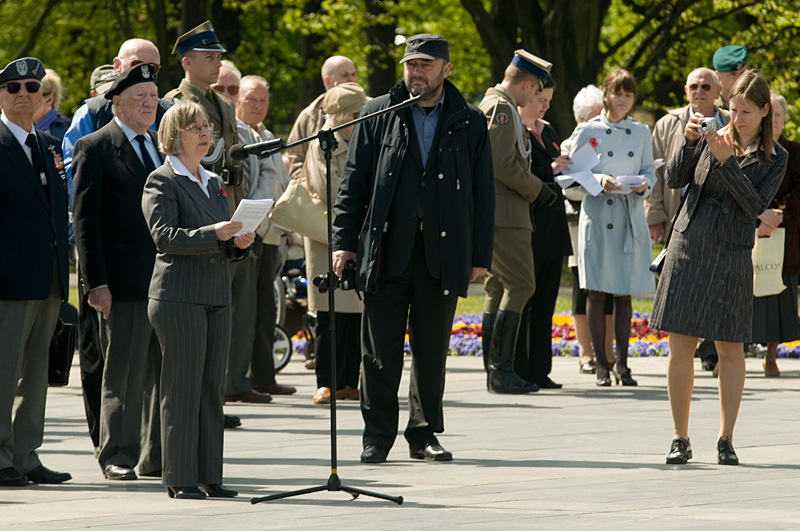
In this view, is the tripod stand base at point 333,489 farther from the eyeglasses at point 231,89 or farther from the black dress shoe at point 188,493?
the eyeglasses at point 231,89

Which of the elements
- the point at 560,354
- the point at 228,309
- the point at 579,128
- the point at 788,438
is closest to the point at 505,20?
the point at 560,354

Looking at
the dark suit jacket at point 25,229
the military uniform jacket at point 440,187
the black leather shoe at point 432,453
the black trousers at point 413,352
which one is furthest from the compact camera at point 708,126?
the dark suit jacket at point 25,229

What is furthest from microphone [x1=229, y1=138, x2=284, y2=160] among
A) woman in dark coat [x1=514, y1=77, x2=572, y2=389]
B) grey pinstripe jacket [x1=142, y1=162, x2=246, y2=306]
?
woman in dark coat [x1=514, y1=77, x2=572, y2=389]

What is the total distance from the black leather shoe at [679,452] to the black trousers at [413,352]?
1.29 metres

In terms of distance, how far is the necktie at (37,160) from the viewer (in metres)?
7.38

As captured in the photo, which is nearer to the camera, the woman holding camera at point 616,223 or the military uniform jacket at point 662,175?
the woman holding camera at point 616,223

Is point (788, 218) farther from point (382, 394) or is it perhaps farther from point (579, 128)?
point (382, 394)

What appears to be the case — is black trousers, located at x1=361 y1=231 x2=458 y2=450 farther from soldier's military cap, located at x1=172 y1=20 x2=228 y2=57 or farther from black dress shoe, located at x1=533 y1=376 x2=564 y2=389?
black dress shoe, located at x1=533 y1=376 x2=564 y2=389

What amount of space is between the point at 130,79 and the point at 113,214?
725mm

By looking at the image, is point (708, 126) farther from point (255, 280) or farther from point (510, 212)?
point (255, 280)

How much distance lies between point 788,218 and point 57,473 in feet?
21.7

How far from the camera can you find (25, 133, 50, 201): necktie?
291 inches

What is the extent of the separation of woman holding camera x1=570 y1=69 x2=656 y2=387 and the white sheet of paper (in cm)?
526

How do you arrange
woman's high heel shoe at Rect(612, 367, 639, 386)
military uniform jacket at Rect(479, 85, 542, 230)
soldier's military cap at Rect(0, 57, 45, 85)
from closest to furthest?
soldier's military cap at Rect(0, 57, 45, 85)
military uniform jacket at Rect(479, 85, 542, 230)
woman's high heel shoe at Rect(612, 367, 639, 386)
